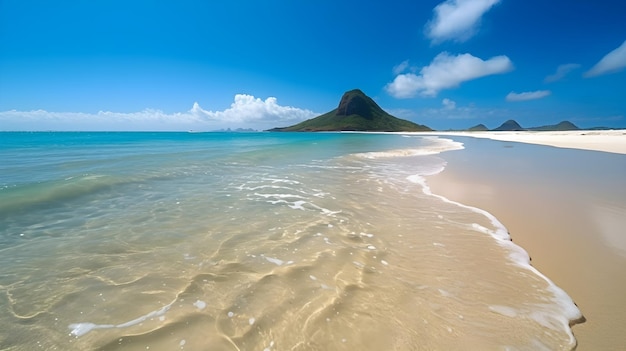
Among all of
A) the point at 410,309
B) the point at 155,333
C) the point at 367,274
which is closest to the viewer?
the point at 155,333

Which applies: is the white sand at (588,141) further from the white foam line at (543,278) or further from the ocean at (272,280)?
the ocean at (272,280)

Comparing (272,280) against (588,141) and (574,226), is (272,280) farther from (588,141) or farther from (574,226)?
(588,141)

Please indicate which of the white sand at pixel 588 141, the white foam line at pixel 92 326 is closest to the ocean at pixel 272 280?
the white foam line at pixel 92 326

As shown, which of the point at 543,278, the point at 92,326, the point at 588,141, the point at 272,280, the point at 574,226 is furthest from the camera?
the point at 588,141

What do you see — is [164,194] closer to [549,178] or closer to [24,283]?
[24,283]

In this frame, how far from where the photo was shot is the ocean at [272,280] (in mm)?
2834

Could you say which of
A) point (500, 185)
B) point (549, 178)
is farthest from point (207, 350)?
point (549, 178)

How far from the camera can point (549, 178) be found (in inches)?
434

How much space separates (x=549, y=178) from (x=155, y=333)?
14.8 meters

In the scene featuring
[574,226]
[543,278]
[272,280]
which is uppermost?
[574,226]

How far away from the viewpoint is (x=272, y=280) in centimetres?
389

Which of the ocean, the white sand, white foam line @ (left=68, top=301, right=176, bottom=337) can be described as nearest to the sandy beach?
the ocean

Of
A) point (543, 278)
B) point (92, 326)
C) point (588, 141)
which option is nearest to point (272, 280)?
point (92, 326)

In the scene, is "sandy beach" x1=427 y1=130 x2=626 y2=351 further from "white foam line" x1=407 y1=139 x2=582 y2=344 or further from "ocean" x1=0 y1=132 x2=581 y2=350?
"ocean" x1=0 y1=132 x2=581 y2=350
